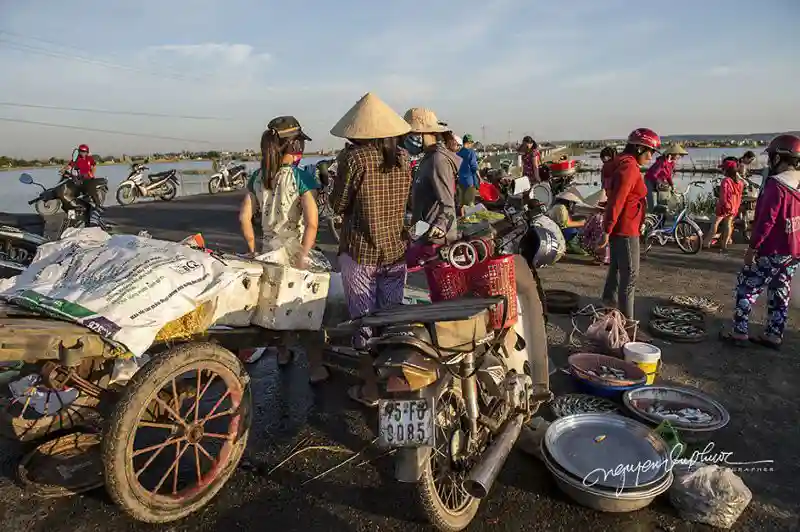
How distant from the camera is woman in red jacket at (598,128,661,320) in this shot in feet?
15.7

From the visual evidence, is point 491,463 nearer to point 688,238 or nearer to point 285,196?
point 285,196

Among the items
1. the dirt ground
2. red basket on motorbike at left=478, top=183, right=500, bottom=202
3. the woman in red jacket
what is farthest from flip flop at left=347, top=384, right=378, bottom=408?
red basket on motorbike at left=478, top=183, right=500, bottom=202

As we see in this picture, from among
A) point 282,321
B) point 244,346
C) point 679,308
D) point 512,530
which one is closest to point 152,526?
point 244,346

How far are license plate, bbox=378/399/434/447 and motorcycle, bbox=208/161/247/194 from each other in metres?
22.2

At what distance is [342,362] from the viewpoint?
4438 mm

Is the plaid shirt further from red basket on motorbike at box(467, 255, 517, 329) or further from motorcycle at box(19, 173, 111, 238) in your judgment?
motorcycle at box(19, 173, 111, 238)

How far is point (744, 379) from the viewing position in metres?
4.39

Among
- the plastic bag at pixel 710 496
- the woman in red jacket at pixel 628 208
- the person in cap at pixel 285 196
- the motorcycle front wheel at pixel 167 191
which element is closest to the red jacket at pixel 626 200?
the woman in red jacket at pixel 628 208

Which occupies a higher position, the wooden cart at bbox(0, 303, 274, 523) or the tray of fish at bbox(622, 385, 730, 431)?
the wooden cart at bbox(0, 303, 274, 523)

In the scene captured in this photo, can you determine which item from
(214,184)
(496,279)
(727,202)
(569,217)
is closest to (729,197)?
(727,202)

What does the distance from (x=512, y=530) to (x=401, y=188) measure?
7.36ft

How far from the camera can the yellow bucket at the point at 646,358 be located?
4133mm

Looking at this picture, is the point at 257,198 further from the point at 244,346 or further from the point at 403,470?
the point at 403,470

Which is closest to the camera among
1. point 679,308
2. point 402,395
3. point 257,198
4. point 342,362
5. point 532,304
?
point 402,395
